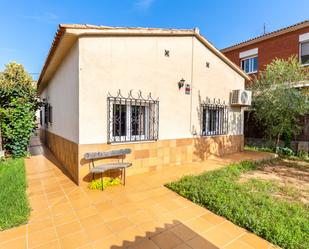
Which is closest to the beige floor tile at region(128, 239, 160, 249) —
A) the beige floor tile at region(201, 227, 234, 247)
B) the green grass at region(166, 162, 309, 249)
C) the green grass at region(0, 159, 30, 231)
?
the beige floor tile at region(201, 227, 234, 247)

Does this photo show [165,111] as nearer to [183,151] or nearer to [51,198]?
[183,151]

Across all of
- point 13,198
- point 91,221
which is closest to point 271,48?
point 91,221

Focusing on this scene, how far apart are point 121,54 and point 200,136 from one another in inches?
177

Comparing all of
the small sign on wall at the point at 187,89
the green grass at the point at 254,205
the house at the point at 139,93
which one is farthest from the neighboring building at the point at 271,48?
the green grass at the point at 254,205

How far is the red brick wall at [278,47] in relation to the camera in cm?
1327

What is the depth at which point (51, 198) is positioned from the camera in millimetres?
4539

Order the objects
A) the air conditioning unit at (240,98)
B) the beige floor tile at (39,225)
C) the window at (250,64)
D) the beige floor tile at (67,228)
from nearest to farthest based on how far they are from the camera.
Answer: the beige floor tile at (67,228) < the beige floor tile at (39,225) < the air conditioning unit at (240,98) < the window at (250,64)

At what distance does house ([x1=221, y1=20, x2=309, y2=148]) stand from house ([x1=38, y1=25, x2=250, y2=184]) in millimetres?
5160

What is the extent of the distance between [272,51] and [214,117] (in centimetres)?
970

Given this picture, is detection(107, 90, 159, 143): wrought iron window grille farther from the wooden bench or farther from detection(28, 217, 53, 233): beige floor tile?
detection(28, 217, 53, 233): beige floor tile

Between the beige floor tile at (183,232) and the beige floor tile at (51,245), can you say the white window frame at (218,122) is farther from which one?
the beige floor tile at (51,245)

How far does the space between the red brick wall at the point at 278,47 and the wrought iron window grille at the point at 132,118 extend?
12478 mm

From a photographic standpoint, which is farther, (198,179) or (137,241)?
(198,179)

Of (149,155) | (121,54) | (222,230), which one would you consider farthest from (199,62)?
(222,230)
